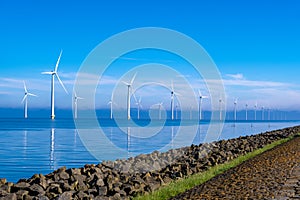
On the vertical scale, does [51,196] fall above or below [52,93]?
below

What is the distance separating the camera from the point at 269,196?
10656 millimetres

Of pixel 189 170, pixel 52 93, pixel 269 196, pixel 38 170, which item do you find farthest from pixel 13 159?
pixel 52 93

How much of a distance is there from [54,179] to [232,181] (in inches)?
266

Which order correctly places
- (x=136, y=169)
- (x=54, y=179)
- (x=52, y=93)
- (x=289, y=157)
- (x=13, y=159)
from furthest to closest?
(x=52, y=93)
(x=13, y=159)
(x=136, y=169)
(x=289, y=157)
(x=54, y=179)

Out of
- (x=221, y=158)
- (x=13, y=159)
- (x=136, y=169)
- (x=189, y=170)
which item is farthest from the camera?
(x=13, y=159)

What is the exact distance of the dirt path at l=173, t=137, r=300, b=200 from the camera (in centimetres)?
1089

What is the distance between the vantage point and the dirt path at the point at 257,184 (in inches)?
429

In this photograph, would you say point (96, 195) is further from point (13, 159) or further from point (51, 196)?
point (13, 159)

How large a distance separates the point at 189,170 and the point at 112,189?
7.00 metres

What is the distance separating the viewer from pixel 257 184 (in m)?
12.2

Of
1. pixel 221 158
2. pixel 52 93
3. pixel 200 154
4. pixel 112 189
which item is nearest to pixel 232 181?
pixel 112 189

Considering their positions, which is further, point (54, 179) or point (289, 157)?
point (289, 157)

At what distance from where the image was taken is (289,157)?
1822 cm

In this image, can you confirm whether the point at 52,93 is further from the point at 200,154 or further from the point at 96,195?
the point at 96,195
